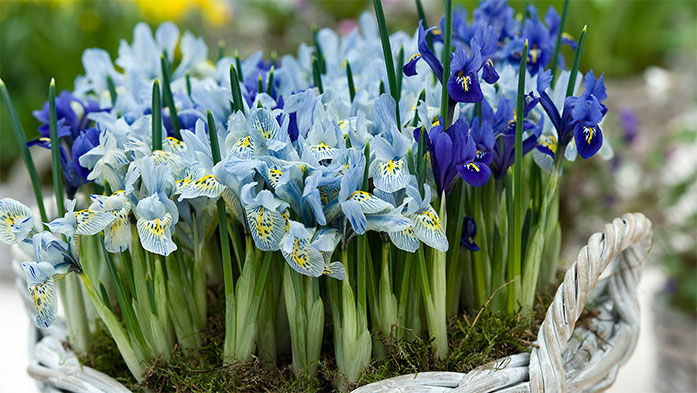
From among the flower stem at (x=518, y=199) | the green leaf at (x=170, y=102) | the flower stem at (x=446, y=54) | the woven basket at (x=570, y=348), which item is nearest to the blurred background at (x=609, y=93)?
the woven basket at (x=570, y=348)

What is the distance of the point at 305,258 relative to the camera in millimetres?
564

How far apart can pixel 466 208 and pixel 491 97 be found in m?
0.12

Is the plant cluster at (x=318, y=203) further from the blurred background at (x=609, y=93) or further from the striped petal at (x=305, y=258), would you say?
the blurred background at (x=609, y=93)

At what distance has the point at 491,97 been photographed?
705 millimetres

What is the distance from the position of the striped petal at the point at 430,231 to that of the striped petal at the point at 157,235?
206mm

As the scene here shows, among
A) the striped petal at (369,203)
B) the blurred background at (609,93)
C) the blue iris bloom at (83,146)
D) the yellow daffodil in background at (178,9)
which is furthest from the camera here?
the yellow daffodil in background at (178,9)

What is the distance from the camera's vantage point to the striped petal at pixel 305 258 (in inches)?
22.1

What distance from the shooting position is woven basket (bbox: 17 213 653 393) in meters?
0.60

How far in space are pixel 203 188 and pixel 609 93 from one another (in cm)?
149

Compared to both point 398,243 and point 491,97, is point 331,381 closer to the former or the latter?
point 398,243

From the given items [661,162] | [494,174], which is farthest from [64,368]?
[661,162]

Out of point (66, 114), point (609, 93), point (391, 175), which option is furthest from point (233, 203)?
point (609, 93)

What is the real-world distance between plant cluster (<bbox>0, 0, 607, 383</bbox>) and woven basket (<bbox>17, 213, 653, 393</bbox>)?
0.05 metres

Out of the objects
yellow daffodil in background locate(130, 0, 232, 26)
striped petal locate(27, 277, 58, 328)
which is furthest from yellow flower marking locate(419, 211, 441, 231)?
yellow daffodil in background locate(130, 0, 232, 26)
